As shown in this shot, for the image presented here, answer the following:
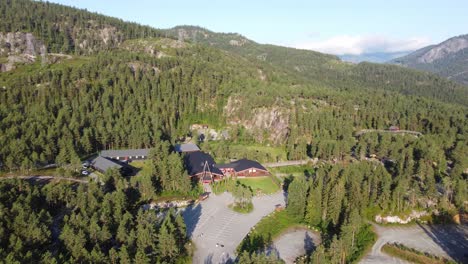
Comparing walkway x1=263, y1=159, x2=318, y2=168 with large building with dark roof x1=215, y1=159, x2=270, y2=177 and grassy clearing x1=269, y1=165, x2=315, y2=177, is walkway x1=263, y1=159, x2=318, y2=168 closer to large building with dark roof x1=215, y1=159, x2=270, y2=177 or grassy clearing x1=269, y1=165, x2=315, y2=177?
grassy clearing x1=269, y1=165, x2=315, y2=177

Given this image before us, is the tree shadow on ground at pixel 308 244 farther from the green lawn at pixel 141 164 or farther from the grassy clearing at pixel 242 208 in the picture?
the green lawn at pixel 141 164


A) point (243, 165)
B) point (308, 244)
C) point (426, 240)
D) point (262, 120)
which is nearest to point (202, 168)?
point (243, 165)

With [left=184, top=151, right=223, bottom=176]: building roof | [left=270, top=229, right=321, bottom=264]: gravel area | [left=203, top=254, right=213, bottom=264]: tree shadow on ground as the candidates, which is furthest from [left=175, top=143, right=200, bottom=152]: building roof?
[left=203, top=254, right=213, bottom=264]: tree shadow on ground

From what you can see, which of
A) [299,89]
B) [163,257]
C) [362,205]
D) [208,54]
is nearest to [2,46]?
[208,54]

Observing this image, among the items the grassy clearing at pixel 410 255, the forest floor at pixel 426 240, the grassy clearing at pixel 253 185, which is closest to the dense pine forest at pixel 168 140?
the forest floor at pixel 426 240

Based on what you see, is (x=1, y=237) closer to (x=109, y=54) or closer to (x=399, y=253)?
(x=399, y=253)

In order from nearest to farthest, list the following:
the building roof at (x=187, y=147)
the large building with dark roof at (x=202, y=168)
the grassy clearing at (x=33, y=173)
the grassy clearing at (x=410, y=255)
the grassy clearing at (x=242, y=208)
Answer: the grassy clearing at (x=410, y=255)
the grassy clearing at (x=242, y=208)
the grassy clearing at (x=33, y=173)
the large building with dark roof at (x=202, y=168)
the building roof at (x=187, y=147)
